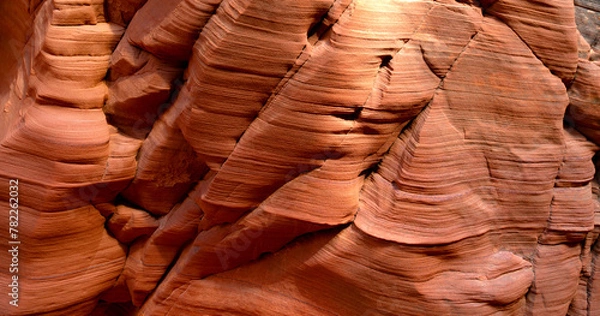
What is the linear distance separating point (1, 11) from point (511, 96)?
345cm

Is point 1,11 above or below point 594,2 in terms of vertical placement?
below

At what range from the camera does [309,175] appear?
285 centimetres

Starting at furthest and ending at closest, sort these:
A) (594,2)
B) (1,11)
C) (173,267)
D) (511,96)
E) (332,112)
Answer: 1. (1,11)
2. (173,267)
3. (594,2)
4. (511,96)
5. (332,112)

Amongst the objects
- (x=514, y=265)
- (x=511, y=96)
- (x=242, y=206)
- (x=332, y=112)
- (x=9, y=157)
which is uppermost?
(x=511, y=96)

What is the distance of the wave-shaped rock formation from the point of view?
2.77 m

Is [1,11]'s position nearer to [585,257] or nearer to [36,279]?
[36,279]

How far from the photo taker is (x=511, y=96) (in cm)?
294

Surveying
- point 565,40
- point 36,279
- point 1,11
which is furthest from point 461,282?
point 1,11

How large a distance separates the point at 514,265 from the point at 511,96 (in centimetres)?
92

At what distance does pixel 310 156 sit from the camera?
2.81 meters

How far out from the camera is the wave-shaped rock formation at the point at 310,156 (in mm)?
2766

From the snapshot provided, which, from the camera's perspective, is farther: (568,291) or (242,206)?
(568,291)

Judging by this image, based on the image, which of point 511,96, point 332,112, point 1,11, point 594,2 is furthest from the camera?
point 1,11

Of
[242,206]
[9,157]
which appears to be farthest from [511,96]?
[9,157]
